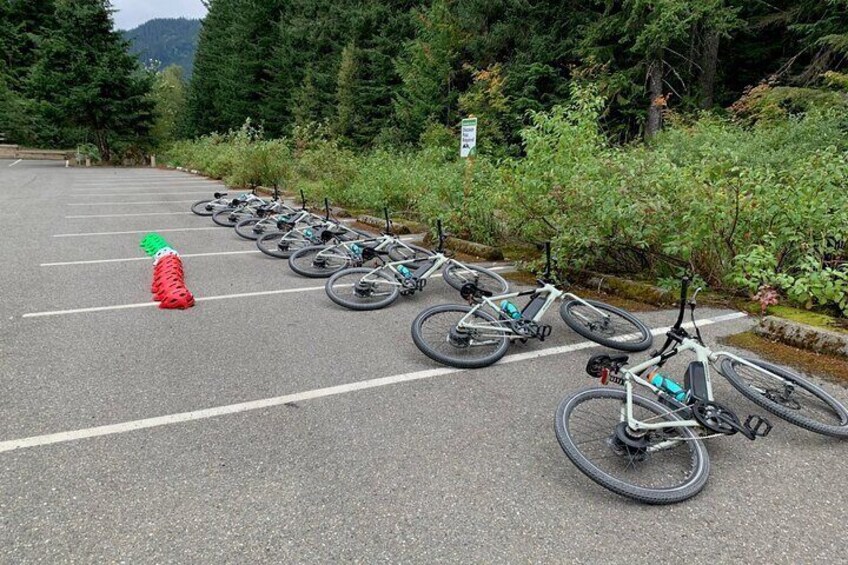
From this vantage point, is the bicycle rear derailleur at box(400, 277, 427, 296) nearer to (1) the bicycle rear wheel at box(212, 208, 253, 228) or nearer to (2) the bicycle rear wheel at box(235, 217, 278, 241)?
(2) the bicycle rear wheel at box(235, 217, 278, 241)

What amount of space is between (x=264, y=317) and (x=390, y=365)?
1.68 meters

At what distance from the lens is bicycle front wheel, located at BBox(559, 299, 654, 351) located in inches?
155

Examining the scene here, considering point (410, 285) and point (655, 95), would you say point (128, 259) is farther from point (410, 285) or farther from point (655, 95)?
point (655, 95)

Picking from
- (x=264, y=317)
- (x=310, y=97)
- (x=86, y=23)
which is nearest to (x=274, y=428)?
(x=264, y=317)

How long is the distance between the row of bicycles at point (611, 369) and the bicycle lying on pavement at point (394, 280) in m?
0.01

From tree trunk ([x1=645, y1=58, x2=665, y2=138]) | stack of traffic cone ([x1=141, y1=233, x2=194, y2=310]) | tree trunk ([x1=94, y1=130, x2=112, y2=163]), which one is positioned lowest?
stack of traffic cone ([x1=141, y1=233, x2=194, y2=310])

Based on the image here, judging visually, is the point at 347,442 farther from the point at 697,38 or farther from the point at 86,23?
the point at 86,23

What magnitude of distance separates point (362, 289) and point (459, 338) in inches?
62.3

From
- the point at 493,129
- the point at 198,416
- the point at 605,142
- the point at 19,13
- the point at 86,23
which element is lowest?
the point at 198,416

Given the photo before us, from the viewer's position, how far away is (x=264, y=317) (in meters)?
4.65

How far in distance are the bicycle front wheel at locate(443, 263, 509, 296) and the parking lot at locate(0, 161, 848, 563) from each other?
2.71 feet

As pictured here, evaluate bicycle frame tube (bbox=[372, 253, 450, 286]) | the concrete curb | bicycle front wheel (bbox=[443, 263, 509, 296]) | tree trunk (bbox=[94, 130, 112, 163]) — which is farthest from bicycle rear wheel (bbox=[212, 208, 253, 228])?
tree trunk (bbox=[94, 130, 112, 163])

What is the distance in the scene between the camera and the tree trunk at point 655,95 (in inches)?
567

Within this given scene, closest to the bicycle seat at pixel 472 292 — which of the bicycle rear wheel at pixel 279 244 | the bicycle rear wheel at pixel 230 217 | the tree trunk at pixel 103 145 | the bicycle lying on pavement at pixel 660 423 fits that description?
the bicycle lying on pavement at pixel 660 423
